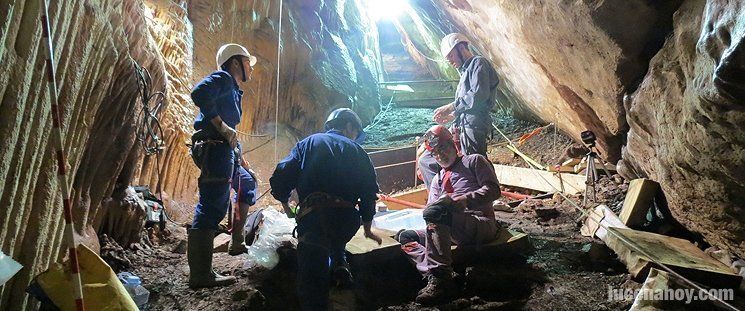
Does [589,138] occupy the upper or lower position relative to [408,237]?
upper

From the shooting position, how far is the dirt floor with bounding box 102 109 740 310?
3508 mm

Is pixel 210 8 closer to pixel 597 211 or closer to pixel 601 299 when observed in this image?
pixel 597 211

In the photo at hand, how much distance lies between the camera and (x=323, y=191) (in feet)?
11.3

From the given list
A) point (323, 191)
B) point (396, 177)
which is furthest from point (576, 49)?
point (396, 177)

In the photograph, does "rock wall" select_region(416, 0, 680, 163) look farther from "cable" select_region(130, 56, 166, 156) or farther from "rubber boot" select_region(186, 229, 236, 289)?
"cable" select_region(130, 56, 166, 156)

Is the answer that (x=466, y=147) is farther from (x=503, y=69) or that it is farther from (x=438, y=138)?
(x=503, y=69)

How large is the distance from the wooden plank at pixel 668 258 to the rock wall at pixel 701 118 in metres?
0.25

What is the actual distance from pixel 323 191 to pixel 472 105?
2644mm

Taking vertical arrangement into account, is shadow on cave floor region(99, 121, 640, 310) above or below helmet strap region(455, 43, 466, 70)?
below

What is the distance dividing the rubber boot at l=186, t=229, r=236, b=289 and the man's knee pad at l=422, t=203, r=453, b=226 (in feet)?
5.86

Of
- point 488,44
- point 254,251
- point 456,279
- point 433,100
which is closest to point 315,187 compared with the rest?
point 254,251

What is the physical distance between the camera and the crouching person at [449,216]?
148 inches

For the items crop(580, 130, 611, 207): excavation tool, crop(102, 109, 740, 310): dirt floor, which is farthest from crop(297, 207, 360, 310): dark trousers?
crop(580, 130, 611, 207): excavation tool

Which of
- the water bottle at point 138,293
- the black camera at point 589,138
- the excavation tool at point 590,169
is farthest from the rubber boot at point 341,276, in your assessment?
the black camera at point 589,138
